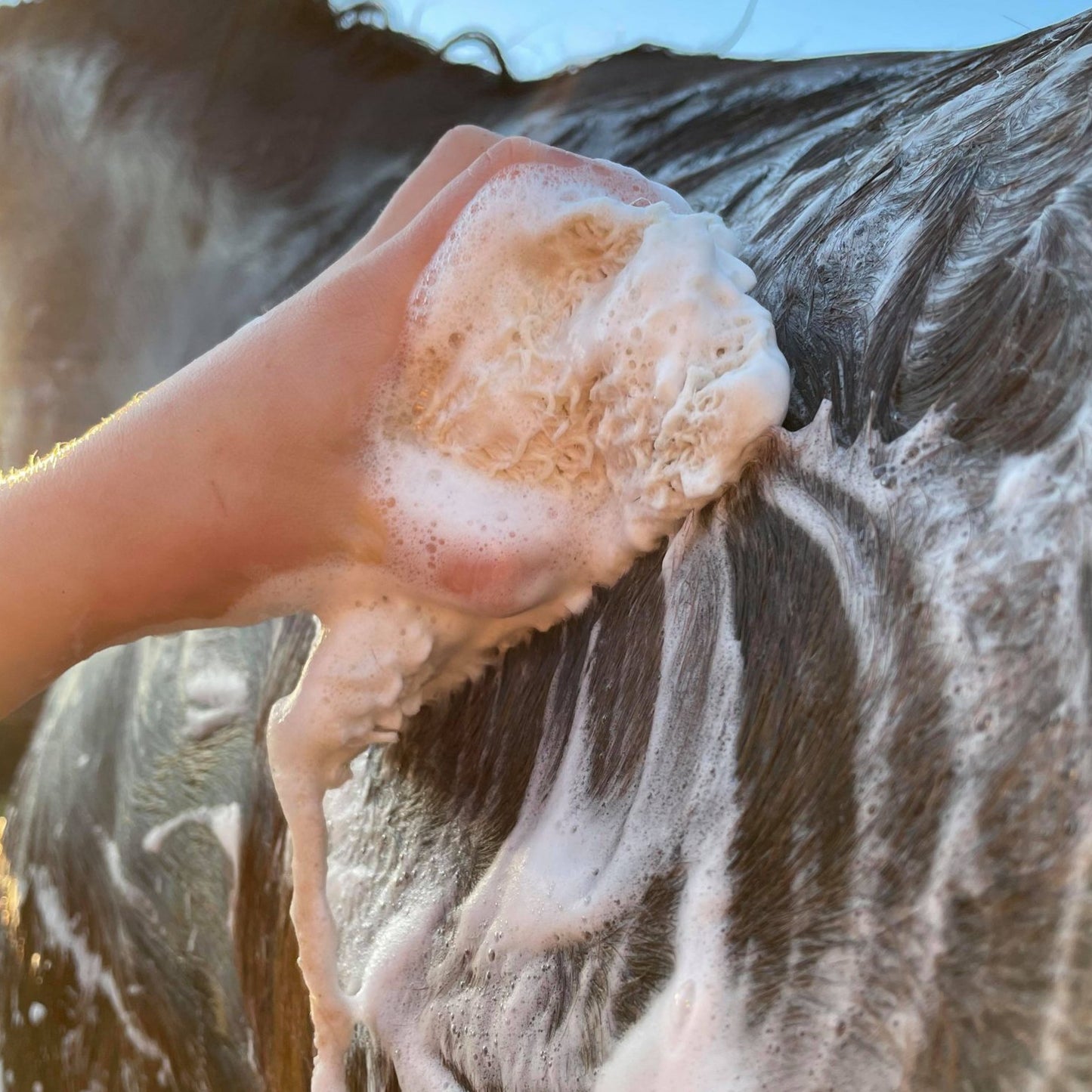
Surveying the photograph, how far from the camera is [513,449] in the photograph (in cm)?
59

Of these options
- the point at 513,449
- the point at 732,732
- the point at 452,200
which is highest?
the point at 452,200

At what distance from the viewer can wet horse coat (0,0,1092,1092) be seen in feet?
1.30

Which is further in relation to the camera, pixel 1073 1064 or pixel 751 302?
pixel 751 302

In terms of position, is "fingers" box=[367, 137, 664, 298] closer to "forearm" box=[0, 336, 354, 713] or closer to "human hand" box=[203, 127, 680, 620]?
"human hand" box=[203, 127, 680, 620]

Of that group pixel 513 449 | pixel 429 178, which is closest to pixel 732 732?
pixel 513 449

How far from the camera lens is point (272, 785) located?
816mm

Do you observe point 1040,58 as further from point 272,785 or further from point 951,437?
point 272,785

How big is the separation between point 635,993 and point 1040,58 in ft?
1.95

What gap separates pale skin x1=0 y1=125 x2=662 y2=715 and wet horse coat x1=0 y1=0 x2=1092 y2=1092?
147mm

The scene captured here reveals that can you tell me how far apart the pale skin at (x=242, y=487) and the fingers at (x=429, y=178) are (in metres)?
0.08

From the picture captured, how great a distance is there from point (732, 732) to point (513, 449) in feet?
0.70

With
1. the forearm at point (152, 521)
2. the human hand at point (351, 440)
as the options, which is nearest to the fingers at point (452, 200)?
the human hand at point (351, 440)

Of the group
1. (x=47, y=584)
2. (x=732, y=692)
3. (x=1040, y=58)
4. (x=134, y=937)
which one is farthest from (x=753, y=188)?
(x=134, y=937)

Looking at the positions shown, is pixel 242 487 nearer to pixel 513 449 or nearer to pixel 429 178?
pixel 513 449
